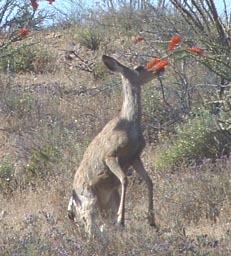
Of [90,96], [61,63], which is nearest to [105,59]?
[90,96]

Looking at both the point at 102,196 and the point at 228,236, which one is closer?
the point at 228,236

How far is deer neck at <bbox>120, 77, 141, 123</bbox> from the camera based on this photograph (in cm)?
846

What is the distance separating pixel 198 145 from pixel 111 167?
136 inches

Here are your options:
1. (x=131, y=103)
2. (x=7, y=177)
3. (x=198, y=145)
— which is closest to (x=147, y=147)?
(x=198, y=145)

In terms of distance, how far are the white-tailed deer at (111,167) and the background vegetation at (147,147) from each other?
202 mm

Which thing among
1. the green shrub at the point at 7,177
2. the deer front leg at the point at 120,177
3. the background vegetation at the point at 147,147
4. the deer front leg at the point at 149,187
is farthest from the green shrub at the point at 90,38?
the deer front leg at the point at 120,177

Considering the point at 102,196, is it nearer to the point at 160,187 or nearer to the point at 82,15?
the point at 160,187

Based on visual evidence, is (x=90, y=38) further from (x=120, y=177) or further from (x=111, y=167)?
(x=120, y=177)

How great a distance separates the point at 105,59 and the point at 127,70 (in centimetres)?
23

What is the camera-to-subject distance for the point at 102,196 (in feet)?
27.3

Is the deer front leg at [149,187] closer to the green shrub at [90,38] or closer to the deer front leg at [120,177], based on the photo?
the deer front leg at [120,177]

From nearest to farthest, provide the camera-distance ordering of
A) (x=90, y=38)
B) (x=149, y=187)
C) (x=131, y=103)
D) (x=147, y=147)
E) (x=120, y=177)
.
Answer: (x=120, y=177)
(x=149, y=187)
(x=131, y=103)
(x=147, y=147)
(x=90, y=38)

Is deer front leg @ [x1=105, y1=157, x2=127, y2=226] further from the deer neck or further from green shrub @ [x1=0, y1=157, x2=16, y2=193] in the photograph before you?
green shrub @ [x1=0, y1=157, x2=16, y2=193]

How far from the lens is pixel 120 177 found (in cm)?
803
